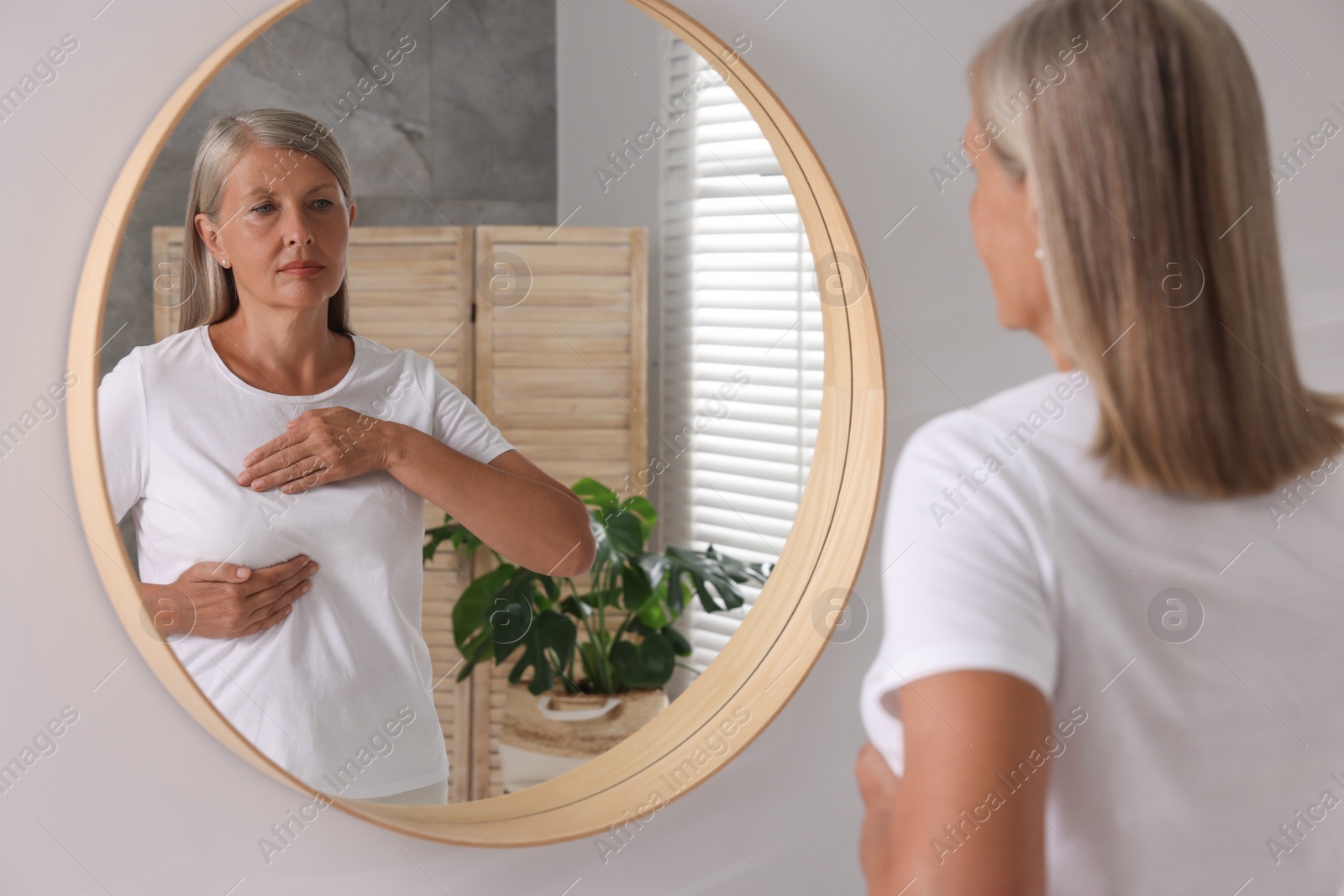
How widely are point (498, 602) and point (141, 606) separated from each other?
1118 mm

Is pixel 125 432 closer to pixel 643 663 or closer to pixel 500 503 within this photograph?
pixel 500 503

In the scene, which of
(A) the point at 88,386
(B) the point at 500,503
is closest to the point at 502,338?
(B) the point at 500,503

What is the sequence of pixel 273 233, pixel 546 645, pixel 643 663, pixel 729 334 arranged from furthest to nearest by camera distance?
pixel 729 334
pixel 643 663
pixel 546 645
pixel 273 233

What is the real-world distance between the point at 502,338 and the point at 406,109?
55 cm

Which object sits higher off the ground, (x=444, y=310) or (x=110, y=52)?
(x=444, y=310)

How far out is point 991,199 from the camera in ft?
1.90

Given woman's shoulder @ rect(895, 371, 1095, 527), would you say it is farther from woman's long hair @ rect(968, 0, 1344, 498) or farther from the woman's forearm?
the woman's forearm

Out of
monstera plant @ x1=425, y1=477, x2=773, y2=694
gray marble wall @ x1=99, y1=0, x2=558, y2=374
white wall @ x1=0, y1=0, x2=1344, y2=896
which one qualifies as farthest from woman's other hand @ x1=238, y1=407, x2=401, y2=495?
gray marble wall @ x1=99, y1=0, x2=558, y2=374

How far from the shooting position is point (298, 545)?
2.75ft

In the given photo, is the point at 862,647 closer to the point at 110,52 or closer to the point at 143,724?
the point at 143,724

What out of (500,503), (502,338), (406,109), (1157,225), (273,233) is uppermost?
(406,109)

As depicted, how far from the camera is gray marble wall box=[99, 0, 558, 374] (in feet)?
5.90

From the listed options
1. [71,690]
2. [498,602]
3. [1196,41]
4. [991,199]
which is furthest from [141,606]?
[498,602]

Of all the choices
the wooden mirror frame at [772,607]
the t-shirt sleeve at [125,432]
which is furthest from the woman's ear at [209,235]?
the wooden mirror frame at [772,607]
